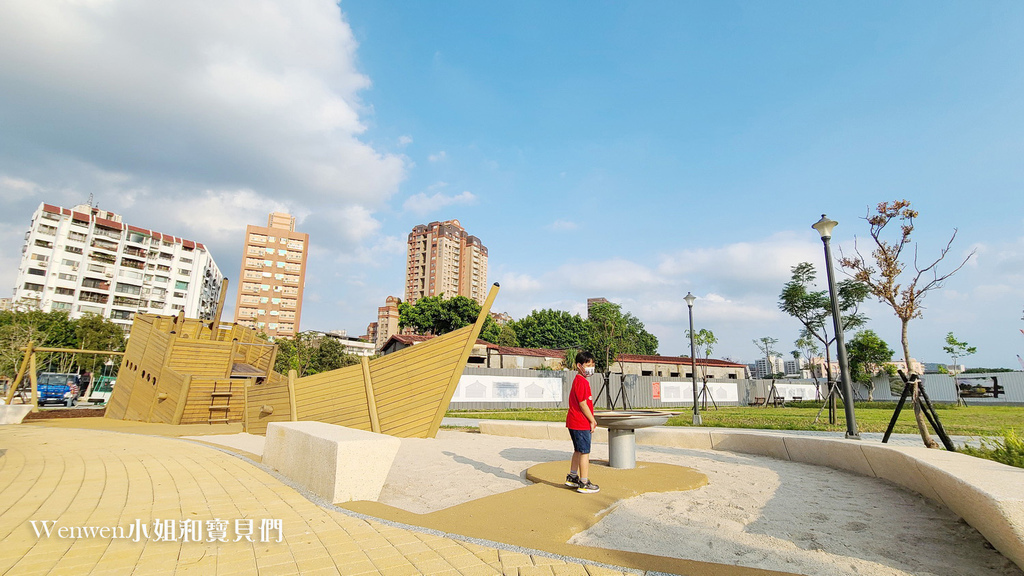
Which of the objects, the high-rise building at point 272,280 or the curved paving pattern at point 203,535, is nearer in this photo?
the curved paving pattern at point 203,535

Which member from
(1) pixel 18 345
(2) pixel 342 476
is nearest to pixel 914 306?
(2) pixel 342 476

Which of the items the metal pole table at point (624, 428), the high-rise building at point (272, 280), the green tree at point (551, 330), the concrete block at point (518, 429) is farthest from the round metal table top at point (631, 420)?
the high-rise building at point (272, 280)

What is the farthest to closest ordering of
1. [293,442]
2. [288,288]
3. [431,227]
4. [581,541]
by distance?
1. [431,227]
2. [288,288]
3. [293,442]
4. [581,541]

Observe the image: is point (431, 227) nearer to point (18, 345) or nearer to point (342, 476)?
point (18, 345)

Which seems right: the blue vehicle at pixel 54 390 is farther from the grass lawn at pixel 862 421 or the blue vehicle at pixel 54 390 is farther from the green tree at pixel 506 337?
the green tree at pixel 506 337

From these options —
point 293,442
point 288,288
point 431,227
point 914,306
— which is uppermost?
point 431,227

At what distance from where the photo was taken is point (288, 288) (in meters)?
85.2

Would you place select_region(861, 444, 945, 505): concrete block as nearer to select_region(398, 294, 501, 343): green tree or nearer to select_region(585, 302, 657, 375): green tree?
select_region(585, 302, 657, 375): green tree

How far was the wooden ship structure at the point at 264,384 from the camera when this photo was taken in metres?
9.27

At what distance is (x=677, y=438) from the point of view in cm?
895

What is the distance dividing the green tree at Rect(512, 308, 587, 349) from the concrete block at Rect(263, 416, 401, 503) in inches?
2277

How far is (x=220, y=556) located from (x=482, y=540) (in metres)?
1.57

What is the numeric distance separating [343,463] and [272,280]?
90897mm

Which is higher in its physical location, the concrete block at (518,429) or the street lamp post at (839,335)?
the street lamp post at (839,335)
